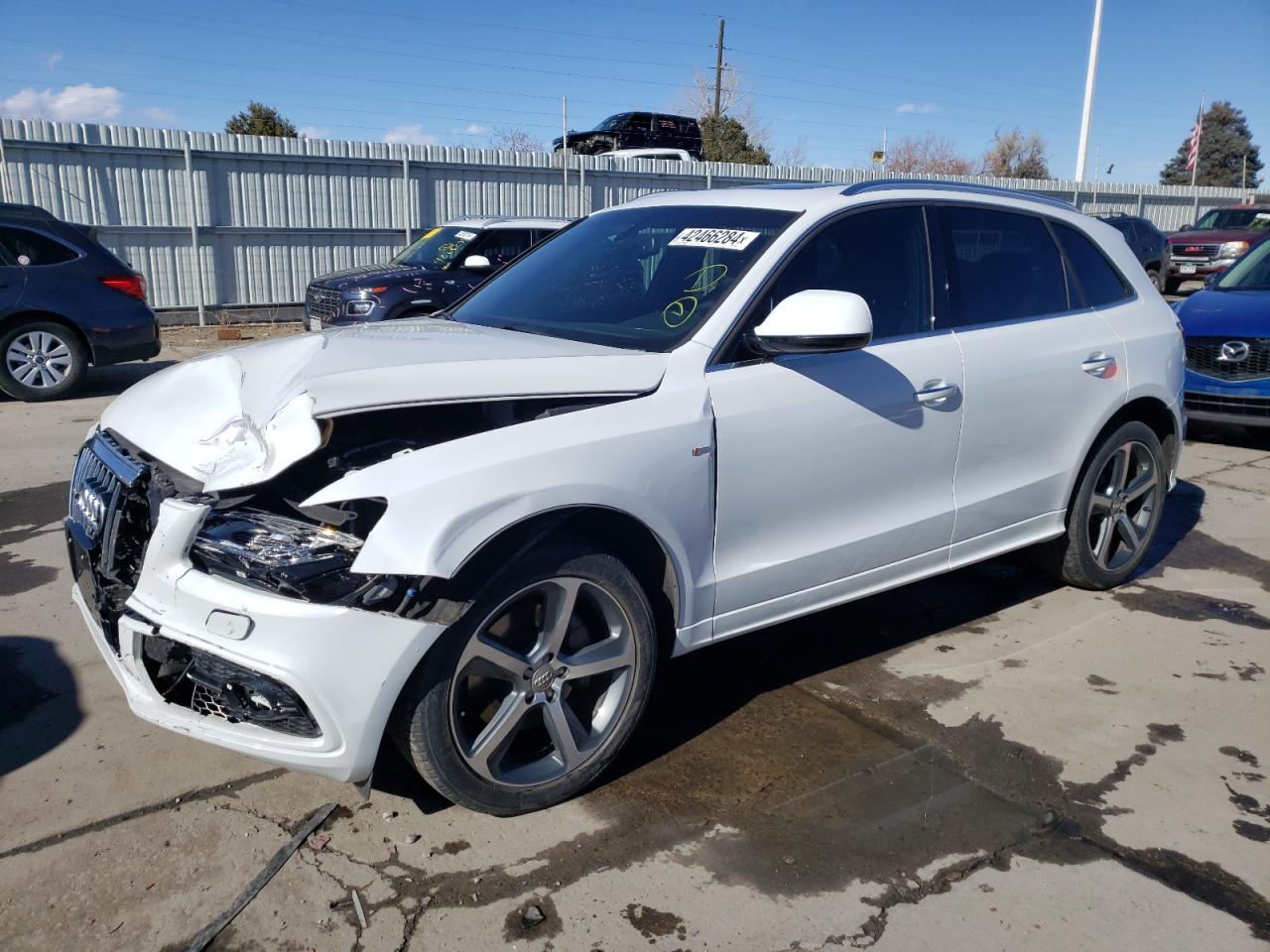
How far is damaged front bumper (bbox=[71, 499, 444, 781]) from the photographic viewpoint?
2.63m

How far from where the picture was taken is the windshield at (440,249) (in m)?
11.2

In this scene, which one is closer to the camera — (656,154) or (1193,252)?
(1193,252)

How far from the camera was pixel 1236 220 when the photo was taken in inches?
890

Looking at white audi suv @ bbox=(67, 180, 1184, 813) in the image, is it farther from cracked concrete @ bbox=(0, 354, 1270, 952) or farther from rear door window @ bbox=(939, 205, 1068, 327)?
cracked concrete @ bbox=(0, 354, 1270, 952)

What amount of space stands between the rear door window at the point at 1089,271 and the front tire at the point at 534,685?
288cm

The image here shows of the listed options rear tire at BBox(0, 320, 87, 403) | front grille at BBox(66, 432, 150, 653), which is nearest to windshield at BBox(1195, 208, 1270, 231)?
rear tire at BBox(0, 320, 87, 403)

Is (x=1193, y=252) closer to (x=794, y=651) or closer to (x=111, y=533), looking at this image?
(x=794, y=651)

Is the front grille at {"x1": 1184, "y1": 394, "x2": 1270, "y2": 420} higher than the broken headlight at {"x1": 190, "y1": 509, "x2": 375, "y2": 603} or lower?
lower

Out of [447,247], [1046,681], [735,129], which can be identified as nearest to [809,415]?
[1046,681]

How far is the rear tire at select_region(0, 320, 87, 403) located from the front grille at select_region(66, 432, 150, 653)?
7.53m

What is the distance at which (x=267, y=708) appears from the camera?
109 inches

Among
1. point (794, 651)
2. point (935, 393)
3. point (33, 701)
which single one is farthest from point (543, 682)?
point (33, 701)

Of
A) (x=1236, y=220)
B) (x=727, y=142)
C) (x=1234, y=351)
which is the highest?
(x=727, y=142)

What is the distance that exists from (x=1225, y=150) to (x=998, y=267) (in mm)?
89302
